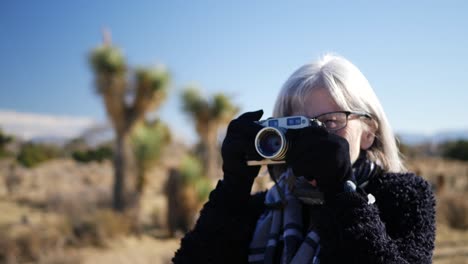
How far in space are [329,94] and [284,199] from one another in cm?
42

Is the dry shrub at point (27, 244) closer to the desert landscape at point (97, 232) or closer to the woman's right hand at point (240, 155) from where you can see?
the desert landscape at point (97, 232)

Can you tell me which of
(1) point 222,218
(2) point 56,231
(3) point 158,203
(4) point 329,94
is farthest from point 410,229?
(3) point 158,203

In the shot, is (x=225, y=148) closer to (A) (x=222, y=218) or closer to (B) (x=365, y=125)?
(A) (x=222, y=218)

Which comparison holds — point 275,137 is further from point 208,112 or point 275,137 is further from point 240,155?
point 208,112

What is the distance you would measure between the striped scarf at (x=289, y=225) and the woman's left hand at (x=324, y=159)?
12 cm

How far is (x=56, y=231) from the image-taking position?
27.5 ft

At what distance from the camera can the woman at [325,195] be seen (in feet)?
4.22

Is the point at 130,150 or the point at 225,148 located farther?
the point at 130,150

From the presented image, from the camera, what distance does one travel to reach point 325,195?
133 cm

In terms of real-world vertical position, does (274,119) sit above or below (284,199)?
above

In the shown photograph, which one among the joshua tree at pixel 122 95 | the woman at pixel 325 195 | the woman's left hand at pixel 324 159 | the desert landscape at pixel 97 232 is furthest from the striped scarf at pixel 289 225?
the joshua tree at pixel 122 95

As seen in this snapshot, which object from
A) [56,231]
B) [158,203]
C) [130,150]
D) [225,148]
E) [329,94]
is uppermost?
[329,94]

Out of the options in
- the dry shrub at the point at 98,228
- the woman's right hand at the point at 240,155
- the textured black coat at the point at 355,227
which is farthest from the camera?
the dry shrub at the point at 98,228

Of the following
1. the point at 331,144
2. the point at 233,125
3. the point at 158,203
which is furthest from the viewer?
the point at 158,203
